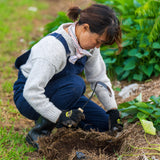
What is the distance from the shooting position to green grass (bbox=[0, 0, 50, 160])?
2.27 metres

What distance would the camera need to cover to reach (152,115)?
7.23ft

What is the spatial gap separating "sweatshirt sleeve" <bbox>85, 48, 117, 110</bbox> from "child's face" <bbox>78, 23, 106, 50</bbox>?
0.97 feet

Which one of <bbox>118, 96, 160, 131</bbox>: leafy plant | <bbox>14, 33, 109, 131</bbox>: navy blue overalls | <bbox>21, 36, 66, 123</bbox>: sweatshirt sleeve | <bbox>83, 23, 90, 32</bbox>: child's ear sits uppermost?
<bbox>83, 23, 90, 32</bbox>: child's ear

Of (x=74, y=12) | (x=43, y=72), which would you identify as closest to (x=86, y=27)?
(x=74, y=12)

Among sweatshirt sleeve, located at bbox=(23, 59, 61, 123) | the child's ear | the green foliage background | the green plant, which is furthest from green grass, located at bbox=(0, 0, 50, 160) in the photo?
the green plant

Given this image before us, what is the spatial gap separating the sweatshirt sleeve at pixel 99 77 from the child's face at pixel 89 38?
0.97ft

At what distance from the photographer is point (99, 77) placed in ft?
8.18

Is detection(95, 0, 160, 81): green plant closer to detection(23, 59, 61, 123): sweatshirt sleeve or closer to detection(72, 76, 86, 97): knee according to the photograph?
detection(72, 76, 86, 97): knee

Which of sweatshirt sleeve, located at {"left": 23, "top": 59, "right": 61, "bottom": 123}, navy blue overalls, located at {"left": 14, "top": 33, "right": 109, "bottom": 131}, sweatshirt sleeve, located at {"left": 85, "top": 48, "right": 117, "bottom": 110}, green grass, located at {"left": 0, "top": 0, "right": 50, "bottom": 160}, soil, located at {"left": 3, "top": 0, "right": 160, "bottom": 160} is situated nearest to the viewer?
sweatshirt sleeve, located at {"left": 23, "top": 59, "right": 61, "bottom": 123}

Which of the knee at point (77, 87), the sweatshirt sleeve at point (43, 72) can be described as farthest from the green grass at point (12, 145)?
the knee at point (77, 87)

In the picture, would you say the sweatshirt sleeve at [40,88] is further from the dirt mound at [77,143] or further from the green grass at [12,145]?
the green grass at [12,145]

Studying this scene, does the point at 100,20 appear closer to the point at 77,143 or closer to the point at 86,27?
the point at 86,27

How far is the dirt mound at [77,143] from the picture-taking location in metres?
2.12

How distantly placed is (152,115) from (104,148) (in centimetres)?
46
